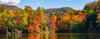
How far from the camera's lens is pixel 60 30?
279ft

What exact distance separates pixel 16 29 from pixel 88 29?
35458 millimetres

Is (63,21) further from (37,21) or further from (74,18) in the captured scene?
(37,21)

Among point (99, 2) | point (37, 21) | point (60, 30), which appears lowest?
point (60, 30)

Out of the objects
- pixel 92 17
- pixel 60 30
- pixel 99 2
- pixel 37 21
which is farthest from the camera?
pixel 60 30

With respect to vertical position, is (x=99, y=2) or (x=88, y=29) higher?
(x=99, y=2)

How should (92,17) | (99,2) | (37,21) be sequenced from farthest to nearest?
(99,2)
(92,17)
(37,21)

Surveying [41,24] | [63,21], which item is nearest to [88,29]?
[63,21]

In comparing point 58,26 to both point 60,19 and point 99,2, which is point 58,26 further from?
point 99,2

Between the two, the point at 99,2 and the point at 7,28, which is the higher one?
the point at 99,2

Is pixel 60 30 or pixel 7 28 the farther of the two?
pixel 60 30

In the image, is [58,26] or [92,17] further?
[58,26]

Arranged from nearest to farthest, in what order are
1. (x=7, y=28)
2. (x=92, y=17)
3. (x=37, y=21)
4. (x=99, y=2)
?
1. (x=7, y=28)
2. (x=37, y=21)
3. (x=92, y=17)
4. (x=99, y=2)

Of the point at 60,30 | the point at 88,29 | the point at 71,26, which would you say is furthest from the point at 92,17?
the point at 60,30

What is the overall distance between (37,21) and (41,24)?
127 inches
